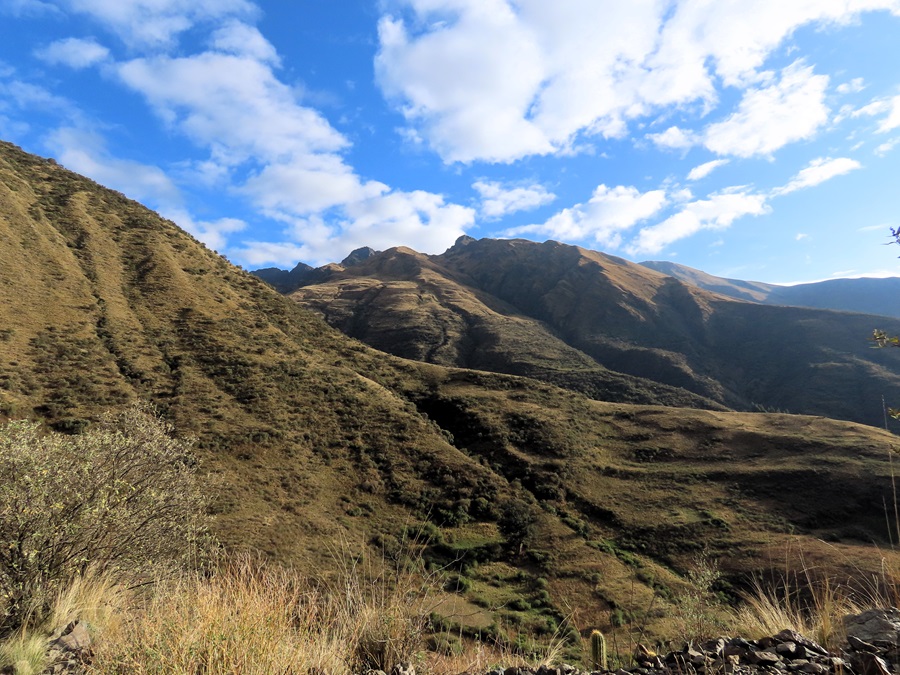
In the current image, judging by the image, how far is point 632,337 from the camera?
141 meters

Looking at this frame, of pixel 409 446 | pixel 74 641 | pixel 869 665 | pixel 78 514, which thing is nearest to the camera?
pixel 869 665

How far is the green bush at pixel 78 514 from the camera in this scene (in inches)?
246

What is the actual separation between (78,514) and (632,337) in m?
148

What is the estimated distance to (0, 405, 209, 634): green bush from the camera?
624 cm

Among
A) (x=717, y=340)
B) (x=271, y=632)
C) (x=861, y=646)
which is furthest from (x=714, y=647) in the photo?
(x=717, y=340)

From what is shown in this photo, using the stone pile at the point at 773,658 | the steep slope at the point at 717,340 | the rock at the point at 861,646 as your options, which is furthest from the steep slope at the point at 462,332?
the rock at the point at 861,646

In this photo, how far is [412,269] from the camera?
7638 inches

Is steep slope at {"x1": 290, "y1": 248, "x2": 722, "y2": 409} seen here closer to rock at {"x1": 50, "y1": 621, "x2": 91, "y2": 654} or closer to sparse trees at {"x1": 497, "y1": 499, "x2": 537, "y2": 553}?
sparse trees at {"x1": 497, "y1": 499, "x2": 537, "y2": 553}

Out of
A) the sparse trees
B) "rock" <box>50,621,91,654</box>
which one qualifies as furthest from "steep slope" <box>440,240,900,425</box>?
"rock" <box>50,621,91,654</box>

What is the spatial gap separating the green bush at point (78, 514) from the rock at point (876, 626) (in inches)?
367

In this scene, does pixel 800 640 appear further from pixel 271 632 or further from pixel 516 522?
pixel 516 522

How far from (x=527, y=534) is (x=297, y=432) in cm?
2149

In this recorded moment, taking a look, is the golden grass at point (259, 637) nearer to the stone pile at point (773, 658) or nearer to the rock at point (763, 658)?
the stone pile at point (773, 658)

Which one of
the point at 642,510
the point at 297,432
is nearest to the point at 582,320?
the point at 642,510
